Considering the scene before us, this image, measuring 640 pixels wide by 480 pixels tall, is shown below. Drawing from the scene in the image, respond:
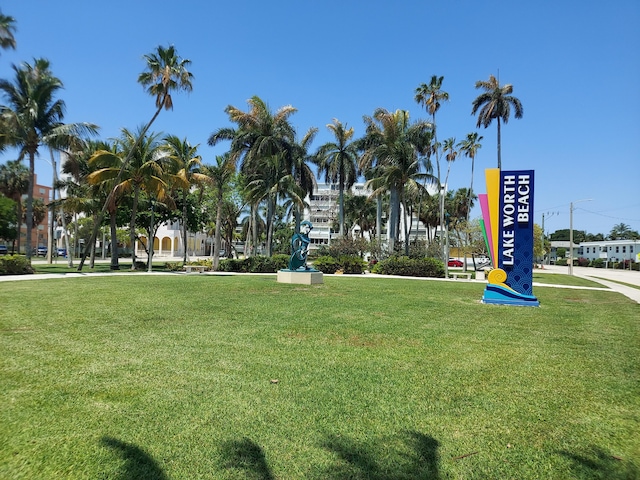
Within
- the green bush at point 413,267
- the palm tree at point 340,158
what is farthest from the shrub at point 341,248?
the green bush at point 413,267

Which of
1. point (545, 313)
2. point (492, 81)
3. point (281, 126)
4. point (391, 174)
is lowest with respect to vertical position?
point (545, 313)

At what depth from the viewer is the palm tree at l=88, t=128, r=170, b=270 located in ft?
85.6

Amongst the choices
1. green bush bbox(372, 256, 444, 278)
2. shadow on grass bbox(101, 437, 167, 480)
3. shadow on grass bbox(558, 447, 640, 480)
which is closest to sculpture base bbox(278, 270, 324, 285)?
green bush bbox(372, 256, 444, 278)

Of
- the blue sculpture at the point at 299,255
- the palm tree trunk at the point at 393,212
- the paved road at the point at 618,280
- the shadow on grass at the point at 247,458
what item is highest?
the palm tree trunk at the point at 393,212

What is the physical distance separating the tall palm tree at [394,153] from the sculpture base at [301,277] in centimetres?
1422

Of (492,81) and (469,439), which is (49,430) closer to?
(469,439)

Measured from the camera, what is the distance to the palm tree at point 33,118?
23.7 m

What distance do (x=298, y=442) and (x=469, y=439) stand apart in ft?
5.15

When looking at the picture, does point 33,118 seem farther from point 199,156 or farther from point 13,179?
point 13,179

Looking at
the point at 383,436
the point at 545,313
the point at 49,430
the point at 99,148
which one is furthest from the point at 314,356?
the point at 99,148

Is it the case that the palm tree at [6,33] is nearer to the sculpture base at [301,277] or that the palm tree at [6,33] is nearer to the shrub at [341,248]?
the sculpture base at [301,277]

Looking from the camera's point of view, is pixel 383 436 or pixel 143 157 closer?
pixel 383 436

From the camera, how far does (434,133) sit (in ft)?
112

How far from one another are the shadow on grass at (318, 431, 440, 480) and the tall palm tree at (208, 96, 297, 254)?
88.1ft
